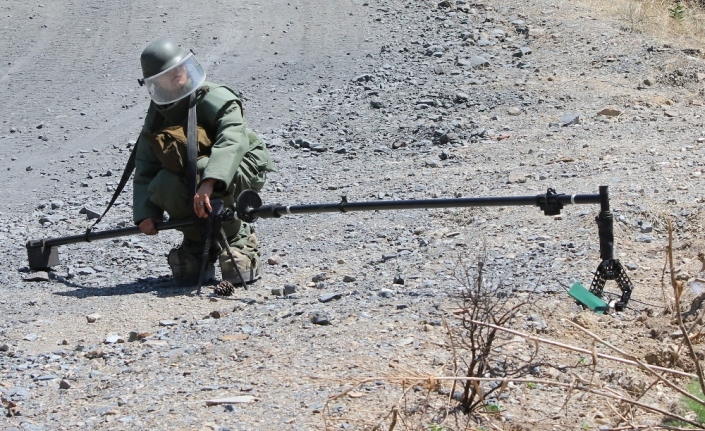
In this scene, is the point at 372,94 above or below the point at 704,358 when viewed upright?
above

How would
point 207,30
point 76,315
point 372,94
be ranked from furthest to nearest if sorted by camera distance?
point 207,30 → point 372,94 → point 76,315

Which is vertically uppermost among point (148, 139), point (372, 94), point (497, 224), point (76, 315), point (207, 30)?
point (207, 30)

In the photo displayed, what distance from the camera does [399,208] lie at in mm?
4613

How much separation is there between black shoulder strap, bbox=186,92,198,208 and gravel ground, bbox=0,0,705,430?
59 centimetres

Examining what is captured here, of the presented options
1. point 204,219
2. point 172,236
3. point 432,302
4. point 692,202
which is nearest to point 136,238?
point 172,236

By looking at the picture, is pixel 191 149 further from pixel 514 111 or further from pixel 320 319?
pixel 514 111

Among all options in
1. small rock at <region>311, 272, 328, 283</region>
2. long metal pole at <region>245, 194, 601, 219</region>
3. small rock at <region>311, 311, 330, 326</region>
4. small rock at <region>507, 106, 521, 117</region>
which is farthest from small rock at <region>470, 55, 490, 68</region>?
small rock at <region>311, 311, 330, 326</region>

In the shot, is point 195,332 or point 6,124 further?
point 6,124

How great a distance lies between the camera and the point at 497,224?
18.9 feet

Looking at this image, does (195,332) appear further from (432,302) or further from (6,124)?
(6,124)

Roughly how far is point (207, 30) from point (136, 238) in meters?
6.55

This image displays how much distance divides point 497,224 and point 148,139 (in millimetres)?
2082

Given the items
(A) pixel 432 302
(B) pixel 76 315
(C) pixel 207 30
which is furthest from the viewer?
(C) pixel 207 30

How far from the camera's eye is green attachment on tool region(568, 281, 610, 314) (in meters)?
3.90
